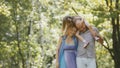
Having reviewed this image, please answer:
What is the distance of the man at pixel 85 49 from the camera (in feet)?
15.5

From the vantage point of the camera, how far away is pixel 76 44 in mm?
4926

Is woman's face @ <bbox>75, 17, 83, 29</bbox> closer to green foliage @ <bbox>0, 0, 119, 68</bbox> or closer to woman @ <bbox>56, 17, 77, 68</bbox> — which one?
woman @ <bbox>56, 17, 77, 68</bbox>

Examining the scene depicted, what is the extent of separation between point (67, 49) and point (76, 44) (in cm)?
15

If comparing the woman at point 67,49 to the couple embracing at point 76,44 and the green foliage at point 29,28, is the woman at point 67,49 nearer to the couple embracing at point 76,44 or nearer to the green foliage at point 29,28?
the couple embracing at point 76,44

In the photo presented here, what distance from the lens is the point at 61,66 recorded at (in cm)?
484

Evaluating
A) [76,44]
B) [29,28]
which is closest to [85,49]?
[76,44]

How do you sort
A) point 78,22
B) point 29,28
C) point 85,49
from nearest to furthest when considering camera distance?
point 85,49, point 78,22, point 29,28

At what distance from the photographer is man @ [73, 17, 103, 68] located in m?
4.72

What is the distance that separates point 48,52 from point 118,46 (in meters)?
21.5

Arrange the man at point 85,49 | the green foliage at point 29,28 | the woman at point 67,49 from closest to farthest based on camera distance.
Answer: the man at point 85,49 < the woman at point 67,49 < the green foliage at point 29,28

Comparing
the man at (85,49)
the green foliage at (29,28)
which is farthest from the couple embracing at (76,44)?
the green foliage at (29,28)

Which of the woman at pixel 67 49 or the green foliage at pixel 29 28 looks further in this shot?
the green foliage at pixel 29 28

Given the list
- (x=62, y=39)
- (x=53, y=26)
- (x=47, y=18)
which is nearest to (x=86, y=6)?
(x=62, y=39)

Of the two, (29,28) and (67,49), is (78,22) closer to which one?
(67,49)
